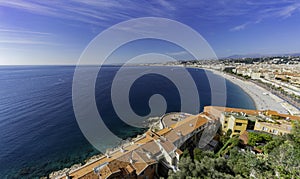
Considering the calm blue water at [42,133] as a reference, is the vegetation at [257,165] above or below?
above

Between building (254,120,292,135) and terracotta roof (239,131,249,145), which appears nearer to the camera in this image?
terracotta roof (239,131,249,145)

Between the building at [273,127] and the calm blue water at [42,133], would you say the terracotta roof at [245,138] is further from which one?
the calm blue water at [42,133]

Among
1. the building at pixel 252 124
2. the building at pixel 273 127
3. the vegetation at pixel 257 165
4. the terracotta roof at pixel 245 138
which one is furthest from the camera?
the building at pixel 252 124

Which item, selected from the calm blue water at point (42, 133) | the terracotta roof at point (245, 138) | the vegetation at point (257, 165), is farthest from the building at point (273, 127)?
the calm blue water at point (42, 133)

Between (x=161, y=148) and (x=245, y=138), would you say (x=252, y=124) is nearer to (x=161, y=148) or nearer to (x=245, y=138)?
(x=245, y=138)

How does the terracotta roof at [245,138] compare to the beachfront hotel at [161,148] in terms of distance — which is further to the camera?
the terracotta roof at [245,138]

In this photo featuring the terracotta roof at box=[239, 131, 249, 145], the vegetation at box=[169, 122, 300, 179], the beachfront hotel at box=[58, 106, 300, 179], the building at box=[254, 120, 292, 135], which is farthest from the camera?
the building at box=[254, 120, 292, 135]

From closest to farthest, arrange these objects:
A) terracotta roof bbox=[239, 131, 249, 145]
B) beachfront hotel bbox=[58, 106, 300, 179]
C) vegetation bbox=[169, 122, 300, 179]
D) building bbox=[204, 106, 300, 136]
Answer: vegetation bbox=[169, 122, 300, 179] → beachfront hotel bbox=[58, 106, 300, 179] → terracotta roof bbox=[239, 131, 249, 145] → building bbox=[204, 106, 300, 136]

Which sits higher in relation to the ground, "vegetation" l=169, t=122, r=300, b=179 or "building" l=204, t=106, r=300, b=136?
"vegetation" l=169, t=122, r=300, b=179

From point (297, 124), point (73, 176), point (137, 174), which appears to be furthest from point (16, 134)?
point (297, 124)

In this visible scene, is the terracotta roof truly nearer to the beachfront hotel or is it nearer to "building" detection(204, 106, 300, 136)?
the beachfront hotel

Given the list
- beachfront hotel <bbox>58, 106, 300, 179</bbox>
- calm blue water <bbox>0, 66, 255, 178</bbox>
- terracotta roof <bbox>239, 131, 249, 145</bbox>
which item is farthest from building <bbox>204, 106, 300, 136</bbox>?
calm blue water <bbox>0, 66, 255, 178</bbox>
